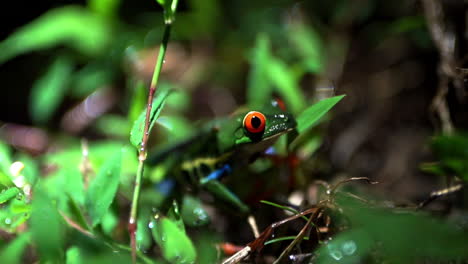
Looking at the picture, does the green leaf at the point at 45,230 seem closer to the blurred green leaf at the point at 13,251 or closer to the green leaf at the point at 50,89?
the blurred green leaf at the point at 13,251

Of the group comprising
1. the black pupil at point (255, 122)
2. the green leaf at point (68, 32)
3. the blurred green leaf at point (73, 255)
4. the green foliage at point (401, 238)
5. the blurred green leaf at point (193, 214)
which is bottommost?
the blurred green leaf at point (193, 214)

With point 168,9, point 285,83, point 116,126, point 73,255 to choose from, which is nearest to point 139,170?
point 73,255

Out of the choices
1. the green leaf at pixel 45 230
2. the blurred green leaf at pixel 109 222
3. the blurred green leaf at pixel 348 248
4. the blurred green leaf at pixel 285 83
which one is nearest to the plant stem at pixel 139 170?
the green leaf at pixel 45 230

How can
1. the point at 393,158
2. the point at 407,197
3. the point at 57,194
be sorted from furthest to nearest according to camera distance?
the point at 393,158 < the point at 407,197 < the point at 57,194

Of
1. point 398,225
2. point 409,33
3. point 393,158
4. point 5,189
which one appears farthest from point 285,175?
point 409,33

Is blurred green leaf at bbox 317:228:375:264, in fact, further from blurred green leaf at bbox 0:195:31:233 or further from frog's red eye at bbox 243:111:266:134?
blurred green leaf at bbox 0:195:31:233

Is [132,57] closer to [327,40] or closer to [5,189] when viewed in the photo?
[327,40]

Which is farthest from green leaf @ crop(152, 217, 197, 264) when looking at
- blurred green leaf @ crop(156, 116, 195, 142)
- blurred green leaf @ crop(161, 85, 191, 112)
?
blurred green leaf @ crop(161, 85, 191, 112)

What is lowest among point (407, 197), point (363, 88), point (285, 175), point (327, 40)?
point (407, 197)
